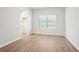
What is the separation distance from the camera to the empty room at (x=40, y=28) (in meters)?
2.34

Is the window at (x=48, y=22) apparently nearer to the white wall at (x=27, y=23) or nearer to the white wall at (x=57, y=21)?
the white wall at (x=57, y=21)

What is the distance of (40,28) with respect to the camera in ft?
8.25

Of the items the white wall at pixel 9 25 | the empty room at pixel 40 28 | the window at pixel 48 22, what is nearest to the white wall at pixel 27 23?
the empty room at pixel 40 28

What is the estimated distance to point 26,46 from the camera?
7.42 ft

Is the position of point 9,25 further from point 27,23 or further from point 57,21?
point 57,21

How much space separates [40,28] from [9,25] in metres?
0.75

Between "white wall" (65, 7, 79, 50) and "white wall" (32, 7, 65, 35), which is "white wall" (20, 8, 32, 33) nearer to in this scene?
"white wall" (32, 7, 65, 35)

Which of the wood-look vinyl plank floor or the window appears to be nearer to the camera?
the wood-look vinyl plank floor

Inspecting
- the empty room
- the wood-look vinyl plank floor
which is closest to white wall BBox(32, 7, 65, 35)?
the empty room

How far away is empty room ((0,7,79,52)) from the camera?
2338 millimetres

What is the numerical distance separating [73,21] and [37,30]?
2.90ft
